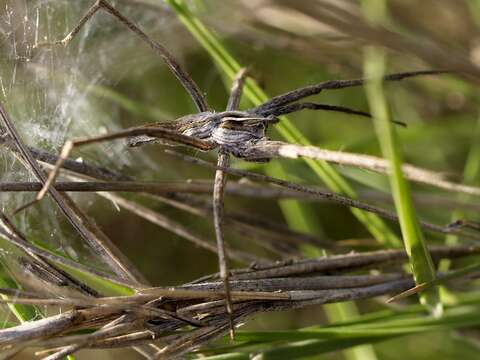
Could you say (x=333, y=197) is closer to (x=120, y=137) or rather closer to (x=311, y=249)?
(x=120, y=137)

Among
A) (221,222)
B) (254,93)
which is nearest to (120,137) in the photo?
(221,222)

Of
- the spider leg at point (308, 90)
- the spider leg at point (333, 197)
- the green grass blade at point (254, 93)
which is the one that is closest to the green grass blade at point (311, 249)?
the green grass blade at point (254, 93)

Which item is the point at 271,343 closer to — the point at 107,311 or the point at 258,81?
the point at 107,311

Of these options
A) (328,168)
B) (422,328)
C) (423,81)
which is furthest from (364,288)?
(423,81)

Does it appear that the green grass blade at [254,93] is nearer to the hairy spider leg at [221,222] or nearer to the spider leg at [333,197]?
the spider leg at [333,197]

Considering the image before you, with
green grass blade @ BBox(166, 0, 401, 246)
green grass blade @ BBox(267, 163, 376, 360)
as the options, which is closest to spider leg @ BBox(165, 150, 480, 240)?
green grass blade @ BBox(166, 0, 401, 246)
